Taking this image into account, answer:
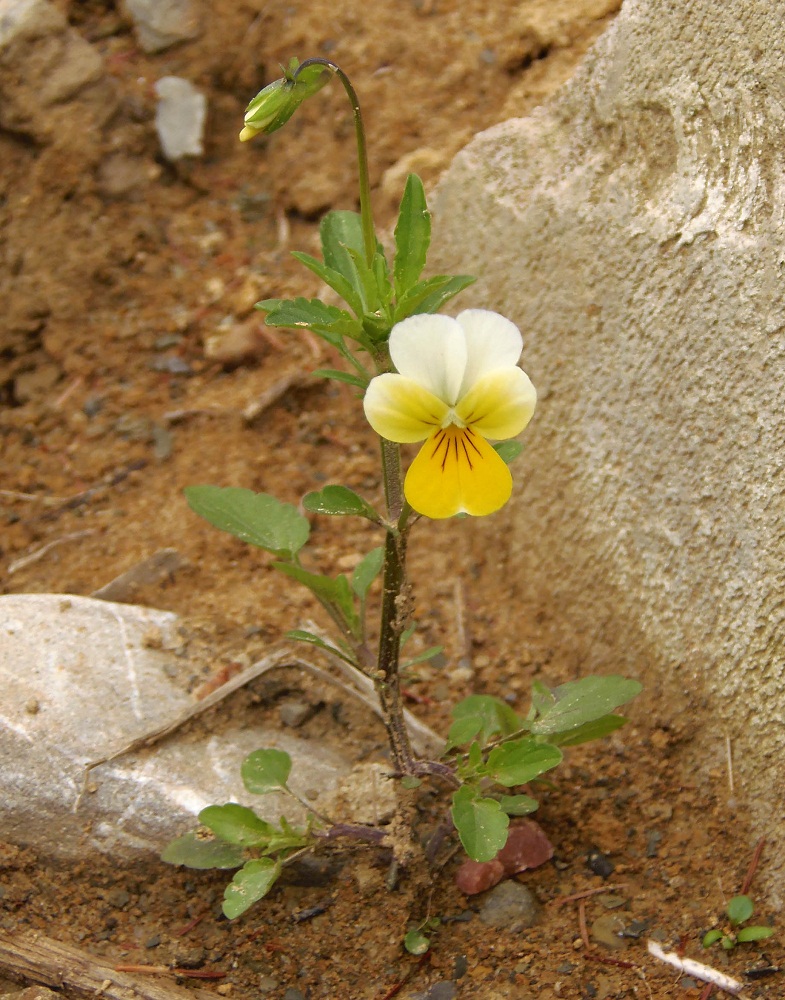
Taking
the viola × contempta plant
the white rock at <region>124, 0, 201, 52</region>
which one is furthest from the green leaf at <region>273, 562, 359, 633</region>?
the white rock at <region>124, 0, 201, 52</region>

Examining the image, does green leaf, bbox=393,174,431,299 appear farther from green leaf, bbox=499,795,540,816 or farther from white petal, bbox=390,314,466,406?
green leaf, bbox=499,795,540,816

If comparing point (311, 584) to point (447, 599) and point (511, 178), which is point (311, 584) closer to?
point (447, 599)

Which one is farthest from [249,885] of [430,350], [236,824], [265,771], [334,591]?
[430,350]

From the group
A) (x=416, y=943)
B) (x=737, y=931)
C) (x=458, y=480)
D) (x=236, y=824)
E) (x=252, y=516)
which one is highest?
(x=458, y=480)

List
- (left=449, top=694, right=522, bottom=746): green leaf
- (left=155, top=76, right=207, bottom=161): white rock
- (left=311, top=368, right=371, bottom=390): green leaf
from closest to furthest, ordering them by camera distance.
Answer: (left=311, top=368, right=371, bottom=390): green leaf
(left=449, top=694, right=522, bottom=746): green leaf
(left=155, top=76, right=207, bottom=161): white rock

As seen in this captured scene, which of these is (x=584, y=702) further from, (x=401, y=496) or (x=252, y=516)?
(x=252, y=516)

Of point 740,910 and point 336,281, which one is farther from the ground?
point 336,281
